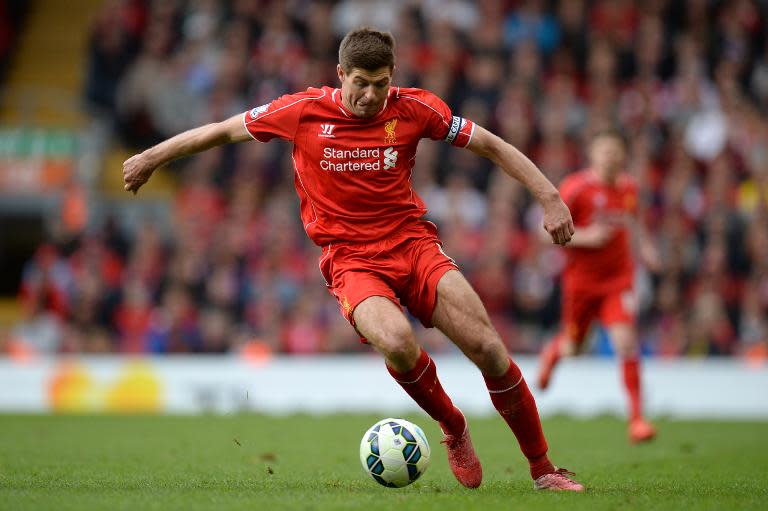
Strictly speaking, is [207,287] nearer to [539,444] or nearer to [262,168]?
[262,168]

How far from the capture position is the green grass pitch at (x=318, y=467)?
20.3ft

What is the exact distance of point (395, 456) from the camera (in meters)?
6.75

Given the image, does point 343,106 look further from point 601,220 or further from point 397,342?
point 601,220

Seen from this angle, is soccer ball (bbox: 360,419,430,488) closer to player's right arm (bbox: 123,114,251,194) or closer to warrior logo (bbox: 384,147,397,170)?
warrior logo (bbox: 384,147,397,170)

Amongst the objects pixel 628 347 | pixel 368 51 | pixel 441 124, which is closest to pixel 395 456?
pixel 441 124

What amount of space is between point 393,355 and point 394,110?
1.45 meters

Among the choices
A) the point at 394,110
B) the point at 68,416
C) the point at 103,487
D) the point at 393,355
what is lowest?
the point at 68,416

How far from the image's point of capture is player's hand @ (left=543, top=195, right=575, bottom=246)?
253 inches

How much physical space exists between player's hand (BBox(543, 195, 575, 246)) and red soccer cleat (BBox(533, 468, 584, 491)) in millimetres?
1380

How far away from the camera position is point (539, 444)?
22.2 ft

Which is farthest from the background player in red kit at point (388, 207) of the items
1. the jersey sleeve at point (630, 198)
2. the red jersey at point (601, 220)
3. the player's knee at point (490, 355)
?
the jersey sleeve at point (630, 198)

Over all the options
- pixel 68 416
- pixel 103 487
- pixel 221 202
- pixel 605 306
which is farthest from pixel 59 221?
pixel 103 487

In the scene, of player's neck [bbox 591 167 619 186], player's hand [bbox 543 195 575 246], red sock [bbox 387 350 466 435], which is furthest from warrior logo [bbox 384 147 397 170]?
player's neck [bbox 591 167 619 186]

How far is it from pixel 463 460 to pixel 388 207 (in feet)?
5.08
